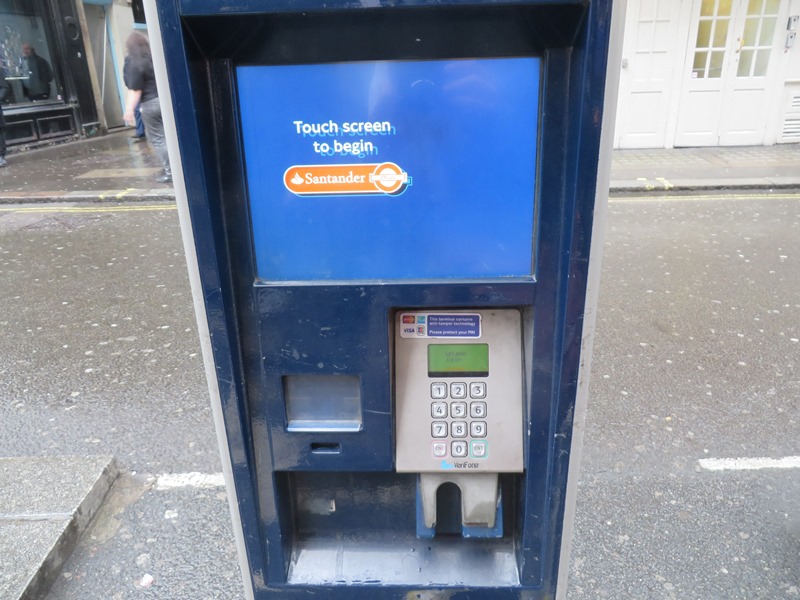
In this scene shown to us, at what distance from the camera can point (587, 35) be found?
1062 mm

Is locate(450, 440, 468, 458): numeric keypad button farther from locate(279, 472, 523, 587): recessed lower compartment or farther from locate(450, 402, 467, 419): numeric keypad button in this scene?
locate(279, 472, 523, 587): recessed lower compartment

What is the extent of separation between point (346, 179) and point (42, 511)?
2.03 meters

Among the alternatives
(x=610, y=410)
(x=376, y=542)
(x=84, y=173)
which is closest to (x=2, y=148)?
(x=84, y=173)

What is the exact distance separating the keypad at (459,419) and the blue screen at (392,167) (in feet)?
0.88

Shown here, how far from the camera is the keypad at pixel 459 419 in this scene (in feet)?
4.58

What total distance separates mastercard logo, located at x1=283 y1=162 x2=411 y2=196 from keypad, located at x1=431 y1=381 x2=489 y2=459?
17.4 inches

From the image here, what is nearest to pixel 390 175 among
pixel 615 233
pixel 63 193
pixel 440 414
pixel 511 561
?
pixel 440 414

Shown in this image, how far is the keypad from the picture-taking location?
140 cm

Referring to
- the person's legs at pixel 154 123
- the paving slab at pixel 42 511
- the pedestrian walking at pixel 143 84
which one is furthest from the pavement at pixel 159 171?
the paving slab at pixel 42 511

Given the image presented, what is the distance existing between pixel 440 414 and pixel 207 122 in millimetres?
745

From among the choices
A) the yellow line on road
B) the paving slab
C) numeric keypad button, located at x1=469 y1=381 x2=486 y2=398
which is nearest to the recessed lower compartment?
numeric keypad button, located at x1=469 y1=381 x2=486 y2=398

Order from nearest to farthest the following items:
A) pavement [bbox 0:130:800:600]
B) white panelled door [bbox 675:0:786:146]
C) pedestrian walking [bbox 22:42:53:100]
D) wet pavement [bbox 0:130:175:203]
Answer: pavement [bbox 0:130:800:600]
wet pavement [bbox 0:130:175:203]
white panelled door [bbox 675:0:786:146]
pedestrian walking [bbox 22:42:53:100]

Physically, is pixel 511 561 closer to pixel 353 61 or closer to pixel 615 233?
pixel 353 61

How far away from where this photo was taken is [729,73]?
1005cm
